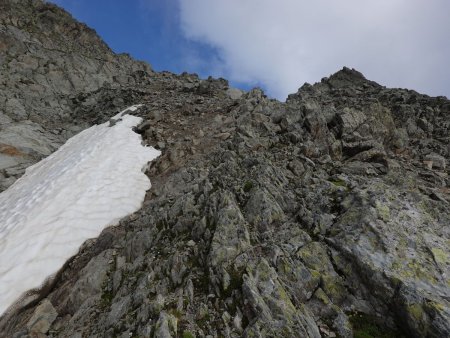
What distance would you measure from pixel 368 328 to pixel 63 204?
16.9 metres

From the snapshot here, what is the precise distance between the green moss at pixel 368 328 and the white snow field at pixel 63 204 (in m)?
13.0

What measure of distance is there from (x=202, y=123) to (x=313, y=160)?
1380 cm

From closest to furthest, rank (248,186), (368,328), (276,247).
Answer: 1. (368,328)
2. (276,247)
3. (248,186)

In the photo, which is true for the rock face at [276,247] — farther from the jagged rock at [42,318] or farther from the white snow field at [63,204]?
the white snow field at [63,204]

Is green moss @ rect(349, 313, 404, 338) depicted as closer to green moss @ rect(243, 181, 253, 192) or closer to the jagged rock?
green moss @ rect(243, 181, 253, 192)

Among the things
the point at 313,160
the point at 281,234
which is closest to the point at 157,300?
the point at 281,234

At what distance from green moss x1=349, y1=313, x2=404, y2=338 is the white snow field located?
1300 centimetres

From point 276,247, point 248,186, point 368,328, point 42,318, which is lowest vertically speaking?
point 42,318

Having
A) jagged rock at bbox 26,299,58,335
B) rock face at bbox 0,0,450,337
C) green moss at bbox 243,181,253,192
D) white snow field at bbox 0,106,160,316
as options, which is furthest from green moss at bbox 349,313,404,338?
white snow field at bbox 0,106,160,316

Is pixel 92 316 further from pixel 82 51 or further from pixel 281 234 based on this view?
pixel 82 51

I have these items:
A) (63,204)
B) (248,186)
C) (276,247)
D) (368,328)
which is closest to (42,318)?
(63,204)

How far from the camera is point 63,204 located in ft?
62.5

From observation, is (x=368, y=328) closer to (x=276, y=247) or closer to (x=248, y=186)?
(x=276, y=247)

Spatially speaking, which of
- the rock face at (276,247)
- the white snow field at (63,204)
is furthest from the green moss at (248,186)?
the white snow field at (63,204)
